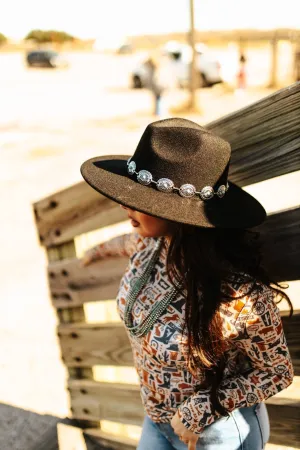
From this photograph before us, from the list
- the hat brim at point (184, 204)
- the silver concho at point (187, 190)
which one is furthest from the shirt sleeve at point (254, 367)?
the silver concho at point (187, 190)

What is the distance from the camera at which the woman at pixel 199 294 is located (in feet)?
4.46

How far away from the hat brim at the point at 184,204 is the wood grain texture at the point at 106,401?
4.28 ft

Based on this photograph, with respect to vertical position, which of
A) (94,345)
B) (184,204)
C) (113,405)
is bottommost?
(113,405)

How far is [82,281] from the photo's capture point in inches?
94.5

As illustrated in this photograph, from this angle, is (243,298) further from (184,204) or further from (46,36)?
(46,36)

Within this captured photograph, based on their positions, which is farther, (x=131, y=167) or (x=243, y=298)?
(x=131, y=167)

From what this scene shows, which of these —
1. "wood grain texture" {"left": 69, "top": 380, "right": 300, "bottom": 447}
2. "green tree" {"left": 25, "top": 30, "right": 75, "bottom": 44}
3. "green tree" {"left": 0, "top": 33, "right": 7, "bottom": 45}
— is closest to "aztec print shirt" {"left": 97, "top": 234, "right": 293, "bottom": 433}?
"wood grain texture" {"left": 69, "top": 380, "right": 300, "bottom": 447}

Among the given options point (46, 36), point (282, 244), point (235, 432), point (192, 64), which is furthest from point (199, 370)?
point (46, 36)

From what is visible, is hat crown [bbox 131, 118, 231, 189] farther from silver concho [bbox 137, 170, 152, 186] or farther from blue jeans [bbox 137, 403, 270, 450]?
blue jeans [bbox 137, 403, 270, 450]

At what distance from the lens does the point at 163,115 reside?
560 inches

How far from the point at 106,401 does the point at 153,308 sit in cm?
125

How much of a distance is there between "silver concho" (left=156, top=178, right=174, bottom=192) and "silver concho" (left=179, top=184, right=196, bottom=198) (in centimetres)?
3

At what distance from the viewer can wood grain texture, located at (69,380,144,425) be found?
8.00 feet

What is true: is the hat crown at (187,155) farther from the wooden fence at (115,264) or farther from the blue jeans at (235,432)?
the blue jeans at (235,432)
